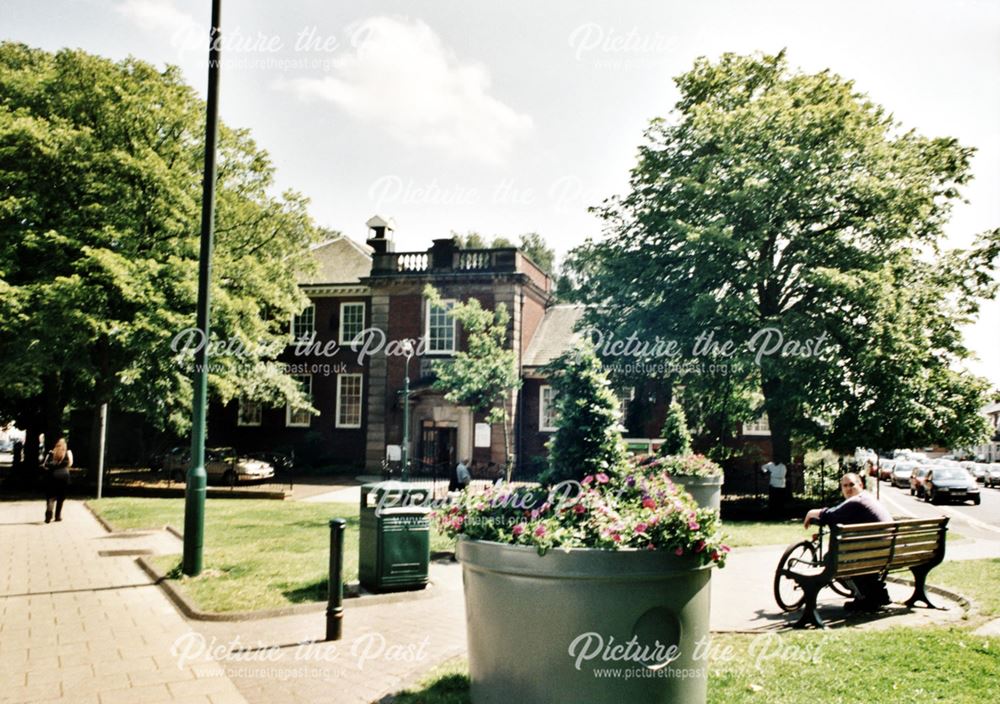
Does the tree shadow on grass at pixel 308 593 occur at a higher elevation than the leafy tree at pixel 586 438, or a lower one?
lower

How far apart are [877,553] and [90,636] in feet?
25.6

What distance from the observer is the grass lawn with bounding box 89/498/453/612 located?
8539mm

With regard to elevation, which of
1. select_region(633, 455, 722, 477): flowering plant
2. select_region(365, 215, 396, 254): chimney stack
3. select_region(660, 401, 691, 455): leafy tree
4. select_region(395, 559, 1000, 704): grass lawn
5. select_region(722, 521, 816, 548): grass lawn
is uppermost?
select_region(365, 215, 396, 254): chimney stack

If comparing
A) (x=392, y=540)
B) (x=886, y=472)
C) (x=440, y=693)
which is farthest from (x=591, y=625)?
(x=886, y=472)

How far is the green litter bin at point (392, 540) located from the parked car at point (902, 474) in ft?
140

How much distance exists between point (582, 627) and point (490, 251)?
2776cm

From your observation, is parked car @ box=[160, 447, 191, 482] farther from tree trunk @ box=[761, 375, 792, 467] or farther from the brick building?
tree trunk @ box=[761, 375, 792, 467]

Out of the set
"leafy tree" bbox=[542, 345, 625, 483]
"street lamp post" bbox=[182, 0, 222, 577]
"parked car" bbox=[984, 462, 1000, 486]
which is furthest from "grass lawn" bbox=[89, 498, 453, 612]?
"parked car" bbox=[984, 462, 1000, 486]

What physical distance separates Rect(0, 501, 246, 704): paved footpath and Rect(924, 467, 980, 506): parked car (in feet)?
95.7

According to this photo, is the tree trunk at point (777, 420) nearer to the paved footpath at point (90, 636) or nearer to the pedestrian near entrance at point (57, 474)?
the paved footpath at point (90, 636)

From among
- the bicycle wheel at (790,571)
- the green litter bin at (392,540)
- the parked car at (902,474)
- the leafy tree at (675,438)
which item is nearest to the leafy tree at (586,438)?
the bicycle wheel at (790,571)

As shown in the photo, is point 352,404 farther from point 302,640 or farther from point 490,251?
point 302,640

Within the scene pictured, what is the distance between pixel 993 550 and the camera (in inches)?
508

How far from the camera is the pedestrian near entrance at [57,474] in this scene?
588 inches
